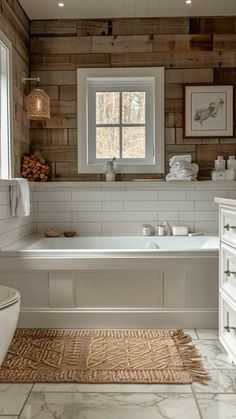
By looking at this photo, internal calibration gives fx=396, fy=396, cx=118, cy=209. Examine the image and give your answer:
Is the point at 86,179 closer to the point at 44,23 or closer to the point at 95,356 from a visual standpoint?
the point at 44,23

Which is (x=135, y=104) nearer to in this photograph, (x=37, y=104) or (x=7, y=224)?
(x=37, y=104)

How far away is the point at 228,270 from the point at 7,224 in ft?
5.51

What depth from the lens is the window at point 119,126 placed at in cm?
378

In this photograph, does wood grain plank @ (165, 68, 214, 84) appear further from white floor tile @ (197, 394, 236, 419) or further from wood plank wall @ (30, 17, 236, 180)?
white floor tile @ (197, 394, 236, 419)

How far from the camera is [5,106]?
310cm

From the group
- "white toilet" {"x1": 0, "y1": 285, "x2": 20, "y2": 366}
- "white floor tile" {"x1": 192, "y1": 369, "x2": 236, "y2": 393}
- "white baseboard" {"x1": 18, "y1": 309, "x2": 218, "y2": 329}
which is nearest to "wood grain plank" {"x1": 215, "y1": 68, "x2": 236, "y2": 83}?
"white baseboard" {"x1": 18, "y1": 309, "x2": 218, "y2": 329}

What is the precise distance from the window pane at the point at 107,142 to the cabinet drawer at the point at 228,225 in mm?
1717

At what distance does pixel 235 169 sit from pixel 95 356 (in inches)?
84.8

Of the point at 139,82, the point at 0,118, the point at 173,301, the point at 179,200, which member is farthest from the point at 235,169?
the point at 0,118

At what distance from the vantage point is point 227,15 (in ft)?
12.1

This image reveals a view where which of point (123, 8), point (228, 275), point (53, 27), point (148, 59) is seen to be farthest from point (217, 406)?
point (53, 27)

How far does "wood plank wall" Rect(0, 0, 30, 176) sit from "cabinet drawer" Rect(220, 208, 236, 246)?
6.00 ft

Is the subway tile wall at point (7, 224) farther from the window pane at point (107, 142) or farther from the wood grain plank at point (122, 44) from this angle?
the wood grain plank at point (122, 44)

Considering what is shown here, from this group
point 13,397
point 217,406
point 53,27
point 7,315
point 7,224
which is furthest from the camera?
point 53,27
